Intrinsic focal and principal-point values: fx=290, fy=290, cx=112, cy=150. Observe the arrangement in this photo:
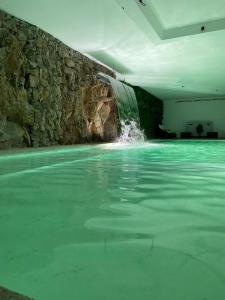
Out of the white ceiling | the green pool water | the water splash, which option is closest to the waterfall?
the water splash

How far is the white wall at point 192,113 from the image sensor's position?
17469 millimetres

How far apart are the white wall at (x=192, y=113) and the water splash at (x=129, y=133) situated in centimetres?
695

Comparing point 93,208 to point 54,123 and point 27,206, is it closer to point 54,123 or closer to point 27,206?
point 27,206

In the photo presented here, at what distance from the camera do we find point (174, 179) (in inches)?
111

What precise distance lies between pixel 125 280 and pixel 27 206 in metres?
1.08

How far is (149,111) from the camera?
1577cm

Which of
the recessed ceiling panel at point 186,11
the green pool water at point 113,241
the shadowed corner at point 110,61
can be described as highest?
the recessed ceiling panel at point 186,11

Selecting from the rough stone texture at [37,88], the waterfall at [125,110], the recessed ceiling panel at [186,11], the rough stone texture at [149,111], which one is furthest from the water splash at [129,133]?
the recessed ceiling panel at [186,11]

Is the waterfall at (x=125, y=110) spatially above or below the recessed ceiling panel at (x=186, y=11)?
below

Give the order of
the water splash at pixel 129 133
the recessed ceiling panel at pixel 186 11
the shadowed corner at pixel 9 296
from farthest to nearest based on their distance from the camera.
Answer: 1. the water splash at pixel 129 133
2. the recessed ceiling panel at pixel 186 11
3. the shadowed corner at pixel 9 296

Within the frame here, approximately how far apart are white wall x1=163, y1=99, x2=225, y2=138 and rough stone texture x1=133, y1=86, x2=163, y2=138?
677 mm

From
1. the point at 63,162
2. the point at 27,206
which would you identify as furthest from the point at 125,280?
the point at 63,162

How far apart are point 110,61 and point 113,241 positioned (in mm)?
8604

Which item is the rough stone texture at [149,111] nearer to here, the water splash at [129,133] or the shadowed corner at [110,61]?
the water splash at [129,133]
